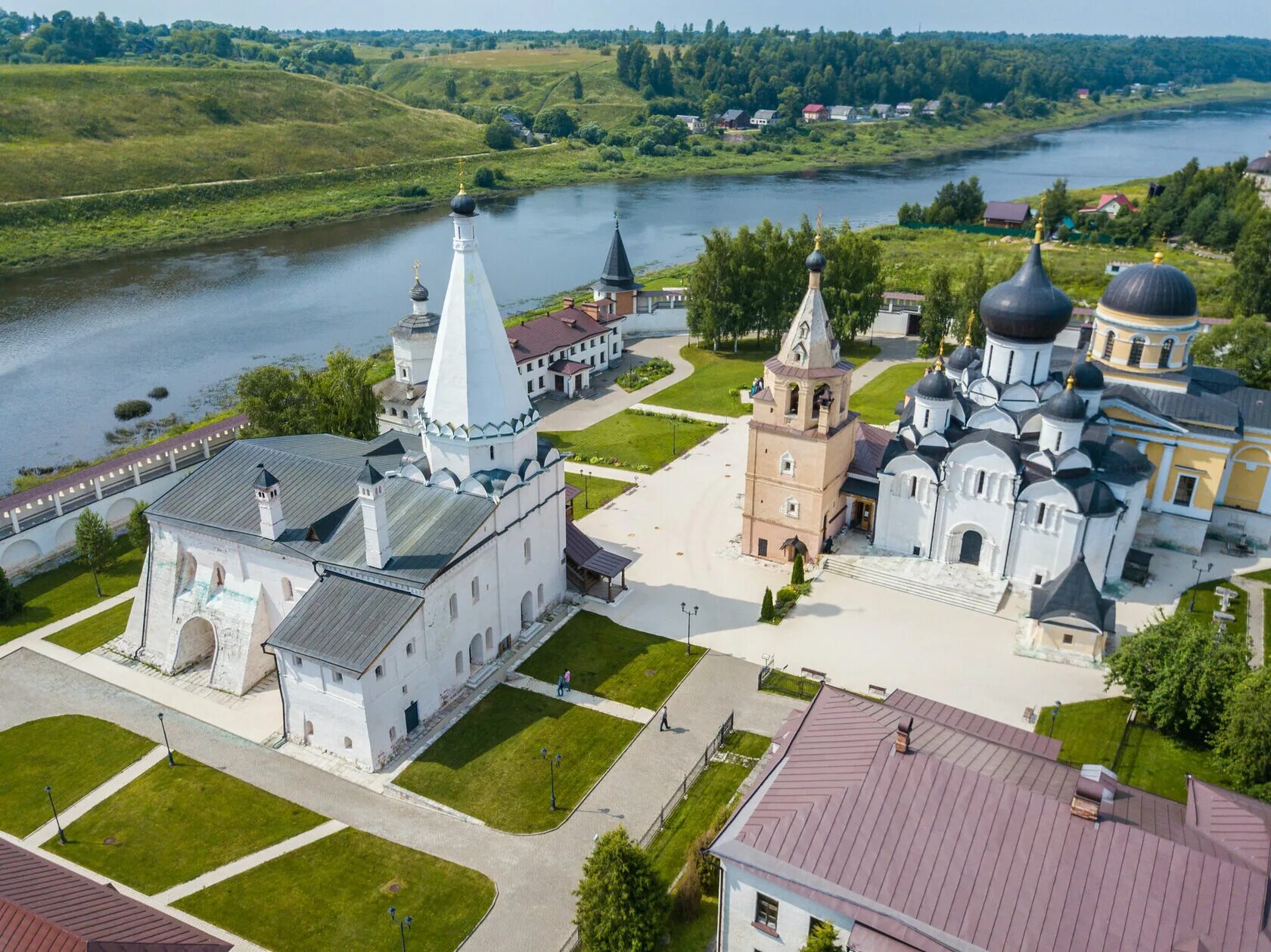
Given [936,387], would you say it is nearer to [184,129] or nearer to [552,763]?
[552,763]

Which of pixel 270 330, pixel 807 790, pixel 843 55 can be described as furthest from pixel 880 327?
pixel 843 55

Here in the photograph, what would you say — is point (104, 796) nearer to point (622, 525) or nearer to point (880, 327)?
point (622, 525)

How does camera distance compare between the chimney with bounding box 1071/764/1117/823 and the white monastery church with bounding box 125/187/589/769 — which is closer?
the chimney with bounding box 1071/764/1117/823

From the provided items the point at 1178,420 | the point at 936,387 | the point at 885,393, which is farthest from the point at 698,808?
the point at 885,393

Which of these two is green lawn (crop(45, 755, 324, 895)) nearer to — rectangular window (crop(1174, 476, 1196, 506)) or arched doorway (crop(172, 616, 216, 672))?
arched doorway (crop(172, 616, 216, 672))


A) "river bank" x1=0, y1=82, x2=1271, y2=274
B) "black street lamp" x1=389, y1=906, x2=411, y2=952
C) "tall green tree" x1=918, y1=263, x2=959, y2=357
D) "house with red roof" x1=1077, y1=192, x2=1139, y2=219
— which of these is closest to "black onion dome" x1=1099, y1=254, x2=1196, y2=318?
"tall green tree" x1=918, y1=263, x2=959, y2=357
